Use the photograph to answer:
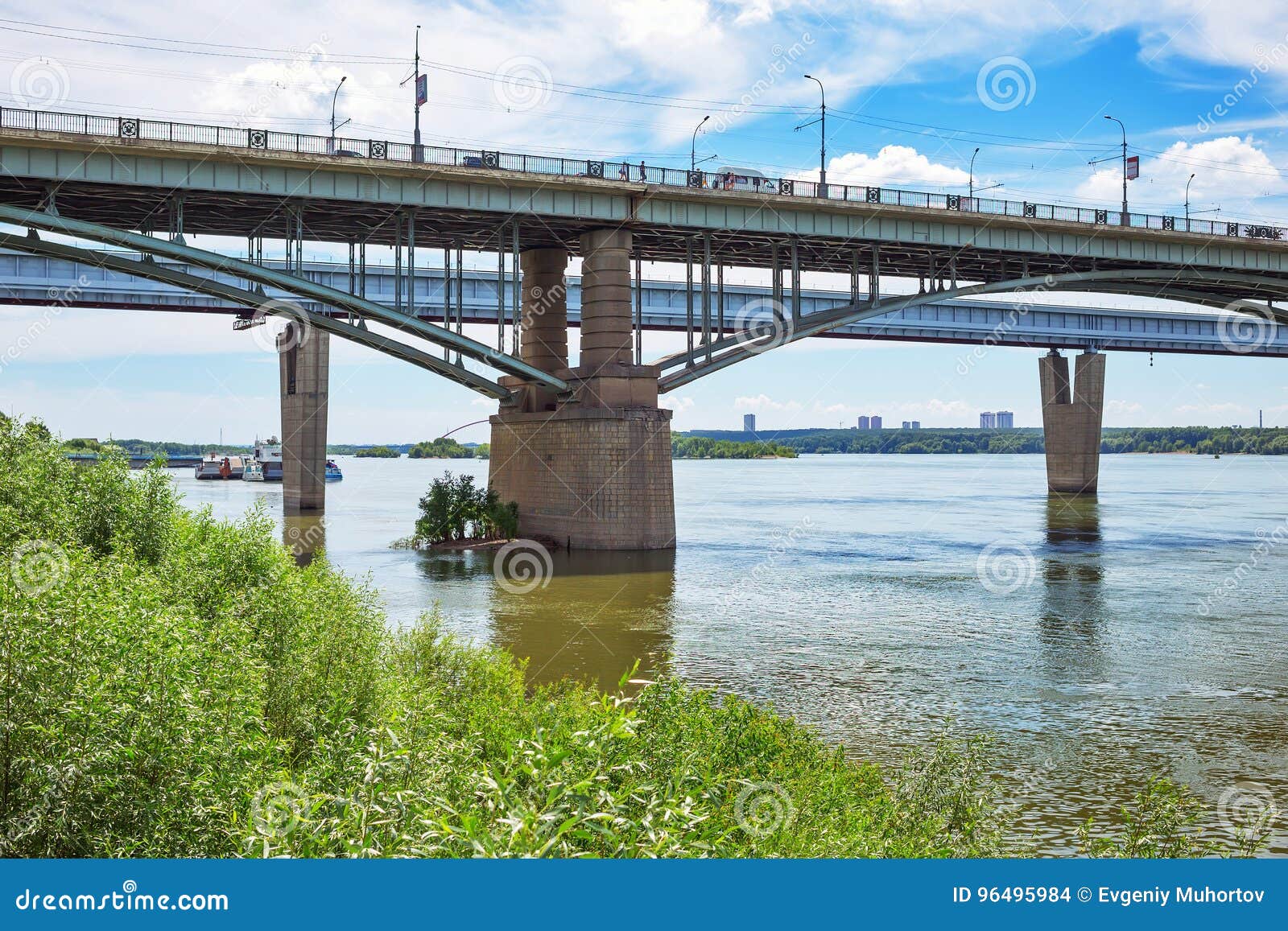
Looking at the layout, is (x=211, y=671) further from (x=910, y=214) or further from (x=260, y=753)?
(x=910, y=214)

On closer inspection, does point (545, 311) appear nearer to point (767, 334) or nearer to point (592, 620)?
point (767, 334)

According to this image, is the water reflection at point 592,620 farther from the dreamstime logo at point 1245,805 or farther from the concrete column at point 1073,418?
the concrete column at point 1073,418

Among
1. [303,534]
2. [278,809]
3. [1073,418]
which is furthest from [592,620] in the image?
[1073,418]

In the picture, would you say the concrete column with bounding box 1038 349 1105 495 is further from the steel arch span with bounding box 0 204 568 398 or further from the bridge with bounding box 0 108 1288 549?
the steel arch span with bounding box 0 204 568 398

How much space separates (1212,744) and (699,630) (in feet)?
39.4

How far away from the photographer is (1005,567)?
39125mm

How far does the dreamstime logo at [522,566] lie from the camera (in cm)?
3406

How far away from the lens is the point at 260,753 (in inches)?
371

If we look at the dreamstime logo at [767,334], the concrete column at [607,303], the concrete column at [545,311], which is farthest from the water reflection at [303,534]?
the dreamstime logo at [767,334]

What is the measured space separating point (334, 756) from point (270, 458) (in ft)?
382

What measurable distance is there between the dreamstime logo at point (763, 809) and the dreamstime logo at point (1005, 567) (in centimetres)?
2431

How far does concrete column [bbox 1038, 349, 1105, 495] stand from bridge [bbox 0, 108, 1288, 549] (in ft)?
95.0

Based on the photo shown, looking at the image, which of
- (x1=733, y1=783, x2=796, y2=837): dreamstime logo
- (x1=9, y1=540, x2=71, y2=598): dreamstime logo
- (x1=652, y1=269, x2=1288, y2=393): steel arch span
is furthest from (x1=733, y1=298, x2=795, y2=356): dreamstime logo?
(x1=733, y1=783, x2=796, y2=837): dreamstime logo
